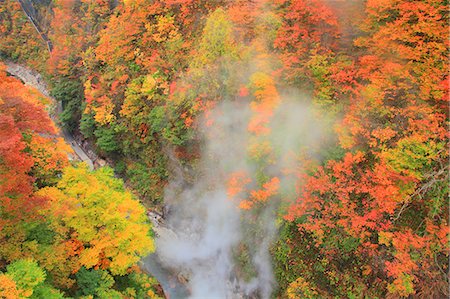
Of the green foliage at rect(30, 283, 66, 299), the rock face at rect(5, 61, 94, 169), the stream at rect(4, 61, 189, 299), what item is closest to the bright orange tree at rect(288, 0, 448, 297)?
the stream at rect(4, 61, 189, 299)

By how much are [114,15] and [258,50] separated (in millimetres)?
18744

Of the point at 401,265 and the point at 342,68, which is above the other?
the point at 342,68

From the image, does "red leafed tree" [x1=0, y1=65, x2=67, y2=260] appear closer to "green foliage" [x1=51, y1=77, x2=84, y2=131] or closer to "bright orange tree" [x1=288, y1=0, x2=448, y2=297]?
"bright orange tree" [x1=288, y1=0, x2=448, y2=297]

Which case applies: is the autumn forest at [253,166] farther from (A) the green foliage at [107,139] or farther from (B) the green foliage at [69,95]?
(B) the green foliage at [69,95]

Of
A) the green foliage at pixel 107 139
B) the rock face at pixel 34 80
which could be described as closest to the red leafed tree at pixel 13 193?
the green foliage at pixel 107 139

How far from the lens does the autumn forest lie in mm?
15344

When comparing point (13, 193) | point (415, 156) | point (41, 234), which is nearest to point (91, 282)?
point (41, 234)

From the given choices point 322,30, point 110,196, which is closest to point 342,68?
point 322,30

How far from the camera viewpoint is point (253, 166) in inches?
821

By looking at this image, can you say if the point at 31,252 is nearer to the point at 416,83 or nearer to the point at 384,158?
the point at 384,158

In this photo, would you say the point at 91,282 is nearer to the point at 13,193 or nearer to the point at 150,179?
the point at 13,193

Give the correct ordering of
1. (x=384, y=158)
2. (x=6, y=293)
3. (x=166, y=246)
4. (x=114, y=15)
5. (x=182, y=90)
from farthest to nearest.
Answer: (x=114, y=15), (x=166, y=246), (x=182, y=90), (x=384, y=158), (x=6, y=293)

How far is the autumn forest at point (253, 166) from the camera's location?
50.3 feet

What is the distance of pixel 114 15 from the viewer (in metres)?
33.3
